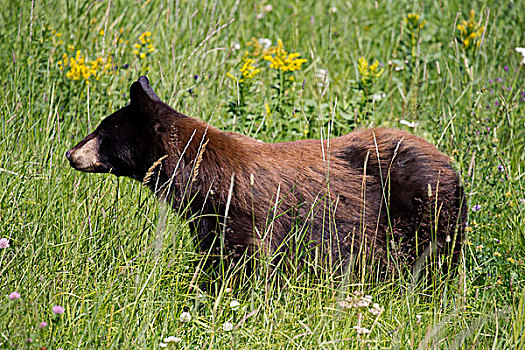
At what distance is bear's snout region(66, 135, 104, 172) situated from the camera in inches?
157

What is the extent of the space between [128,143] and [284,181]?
93cm

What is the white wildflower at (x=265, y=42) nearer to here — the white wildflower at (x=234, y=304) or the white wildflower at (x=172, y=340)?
the white wildflower at (x=234, y=304)

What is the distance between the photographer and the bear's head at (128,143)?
395cm

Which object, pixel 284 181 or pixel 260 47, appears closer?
pixel 284 181

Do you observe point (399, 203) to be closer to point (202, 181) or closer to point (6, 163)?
point (202, 181)

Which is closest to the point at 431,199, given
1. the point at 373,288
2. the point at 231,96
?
the point at 373,288

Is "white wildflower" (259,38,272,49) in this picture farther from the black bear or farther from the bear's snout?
the bear's snout

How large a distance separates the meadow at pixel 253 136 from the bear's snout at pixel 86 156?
155 mm

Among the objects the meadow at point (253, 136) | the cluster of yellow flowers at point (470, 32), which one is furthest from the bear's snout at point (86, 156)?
the cluster of yellow flowers at point (470, 32)

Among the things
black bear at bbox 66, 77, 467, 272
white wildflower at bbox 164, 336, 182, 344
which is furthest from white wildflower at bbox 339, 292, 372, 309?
white wildflower at bbox 164, 336, 182, 344

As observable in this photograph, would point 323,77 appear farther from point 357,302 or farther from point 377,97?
point 357,302

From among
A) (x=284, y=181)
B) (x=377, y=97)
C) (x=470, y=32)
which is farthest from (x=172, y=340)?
(x=470, y=32)

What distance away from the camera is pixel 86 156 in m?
4.02

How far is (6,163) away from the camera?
13.1 feet
